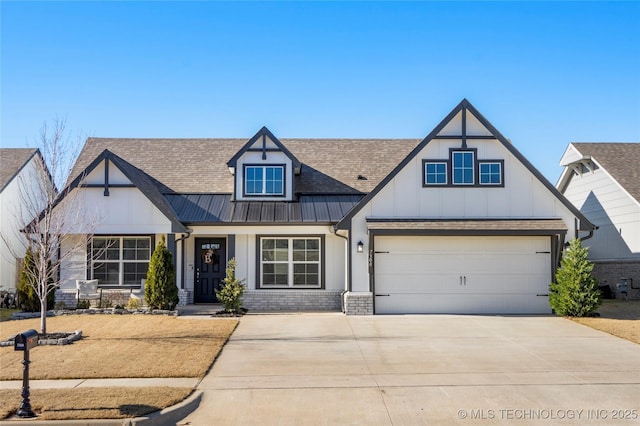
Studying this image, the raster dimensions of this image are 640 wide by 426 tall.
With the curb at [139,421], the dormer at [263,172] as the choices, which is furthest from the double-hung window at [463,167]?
the curb at [139,421]

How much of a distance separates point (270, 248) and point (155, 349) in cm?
791

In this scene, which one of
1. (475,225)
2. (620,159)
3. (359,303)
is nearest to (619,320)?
(475,225)

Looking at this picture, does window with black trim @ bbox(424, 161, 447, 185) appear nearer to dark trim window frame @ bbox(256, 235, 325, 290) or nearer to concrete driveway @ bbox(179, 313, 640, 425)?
dark trim window frame @ bbox(256, 235, 325, 290)

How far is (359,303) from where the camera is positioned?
17359 millimetres

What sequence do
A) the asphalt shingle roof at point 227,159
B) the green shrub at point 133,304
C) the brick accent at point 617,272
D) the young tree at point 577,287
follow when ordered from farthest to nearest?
the brick accent at point 617,272
the asphalt shingle roof at point 227,159
the green shrub at point 133,304
the young tree at point 577,287

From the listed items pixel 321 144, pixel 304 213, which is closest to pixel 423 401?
pixel 304 213

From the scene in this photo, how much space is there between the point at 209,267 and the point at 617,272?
620 inches

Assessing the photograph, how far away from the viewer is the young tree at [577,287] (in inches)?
640

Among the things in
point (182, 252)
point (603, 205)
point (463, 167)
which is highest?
point (463, 167)

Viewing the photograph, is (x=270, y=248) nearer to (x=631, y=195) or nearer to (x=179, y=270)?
(x=179, y=270)

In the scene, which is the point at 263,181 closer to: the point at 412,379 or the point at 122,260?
the point at 122,260

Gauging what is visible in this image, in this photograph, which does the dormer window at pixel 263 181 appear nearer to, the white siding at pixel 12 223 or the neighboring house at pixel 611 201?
the white siding at pixel 12 223

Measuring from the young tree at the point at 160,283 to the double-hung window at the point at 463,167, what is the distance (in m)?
9.25

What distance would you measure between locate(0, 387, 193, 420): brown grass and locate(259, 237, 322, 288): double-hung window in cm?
1047
